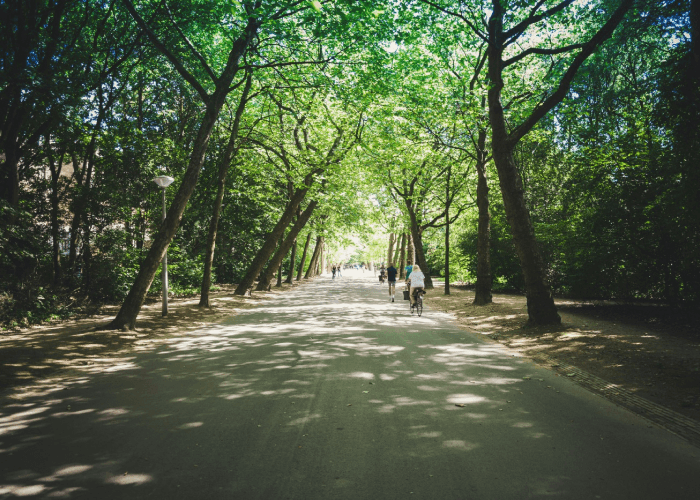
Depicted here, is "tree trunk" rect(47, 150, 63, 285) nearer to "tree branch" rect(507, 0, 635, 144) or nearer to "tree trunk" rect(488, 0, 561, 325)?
"tree trunk" rect(488, 0, 561, 325)

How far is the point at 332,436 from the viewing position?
429 centimetres

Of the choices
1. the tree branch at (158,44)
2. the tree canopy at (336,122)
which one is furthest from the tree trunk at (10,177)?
the tree branch at (158,44)

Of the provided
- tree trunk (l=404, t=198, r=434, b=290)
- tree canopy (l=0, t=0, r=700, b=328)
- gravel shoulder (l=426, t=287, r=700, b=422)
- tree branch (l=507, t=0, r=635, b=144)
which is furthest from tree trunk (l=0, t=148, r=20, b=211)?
tree trunk (l=404, t=198, r=434, b=290)

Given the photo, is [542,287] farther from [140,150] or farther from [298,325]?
[140,150]

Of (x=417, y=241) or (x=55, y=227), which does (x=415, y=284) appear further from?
(x=417, y=241)

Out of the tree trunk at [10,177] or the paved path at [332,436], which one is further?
the tree trunk at [10,177]

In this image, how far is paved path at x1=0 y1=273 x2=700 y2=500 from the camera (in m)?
3.35

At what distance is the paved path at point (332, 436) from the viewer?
3350 mm

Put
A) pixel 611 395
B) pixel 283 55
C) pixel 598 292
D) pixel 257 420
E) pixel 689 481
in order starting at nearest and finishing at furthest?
pixel 689 481, pixel 257 420, pixel 611 395, pixel 283 55, pixel 598 292

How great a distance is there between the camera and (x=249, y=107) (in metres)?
19.8

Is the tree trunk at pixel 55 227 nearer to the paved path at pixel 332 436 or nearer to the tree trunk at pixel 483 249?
the paved path at pixel 332 436

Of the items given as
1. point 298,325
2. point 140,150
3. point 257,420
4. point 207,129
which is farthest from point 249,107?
point 257,420

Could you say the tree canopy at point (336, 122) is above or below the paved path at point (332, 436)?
above

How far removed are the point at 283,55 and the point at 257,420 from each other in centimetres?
1179
